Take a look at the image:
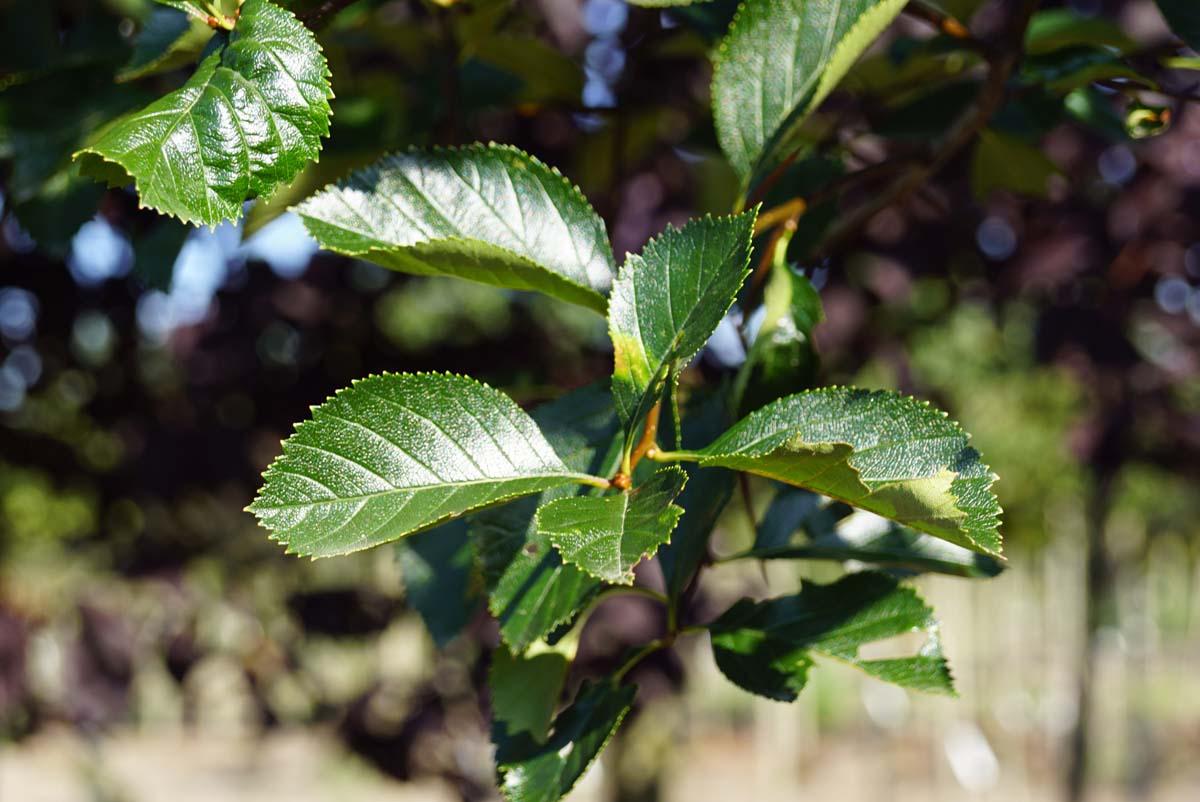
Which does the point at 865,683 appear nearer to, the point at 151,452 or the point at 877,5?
the point at 151,452

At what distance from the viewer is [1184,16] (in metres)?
0.82

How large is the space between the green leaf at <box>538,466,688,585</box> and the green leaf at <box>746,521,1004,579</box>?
232 millimetres

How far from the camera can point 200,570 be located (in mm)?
3074

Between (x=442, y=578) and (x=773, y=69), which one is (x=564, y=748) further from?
(x=773, y=69)

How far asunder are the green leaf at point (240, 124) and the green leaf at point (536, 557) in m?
0.24

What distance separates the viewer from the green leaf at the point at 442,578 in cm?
84

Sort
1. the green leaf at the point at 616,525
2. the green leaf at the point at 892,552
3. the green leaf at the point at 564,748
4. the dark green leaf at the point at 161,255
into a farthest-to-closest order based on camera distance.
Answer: the dark green leaf at the point at 161,255 → the green leaf at the point at 892,552 → the green leaf at the point at 564,748 → the green leaf at the point at 616,525

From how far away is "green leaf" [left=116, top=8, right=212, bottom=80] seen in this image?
70 centimetres

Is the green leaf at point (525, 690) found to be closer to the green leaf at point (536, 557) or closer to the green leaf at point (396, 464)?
the green leaf at point (536, 557)

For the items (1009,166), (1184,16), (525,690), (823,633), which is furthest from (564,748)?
(1009,166)

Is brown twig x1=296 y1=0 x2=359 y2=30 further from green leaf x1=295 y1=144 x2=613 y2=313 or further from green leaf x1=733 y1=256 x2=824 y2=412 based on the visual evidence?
green leaf x1=733 y1=256 x2=824 y2=412

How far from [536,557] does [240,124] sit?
0.30 metres

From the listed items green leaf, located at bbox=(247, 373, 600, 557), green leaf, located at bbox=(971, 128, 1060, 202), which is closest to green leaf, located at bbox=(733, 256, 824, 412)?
green leaf, located at bbox=(247, 373, 600, 557)

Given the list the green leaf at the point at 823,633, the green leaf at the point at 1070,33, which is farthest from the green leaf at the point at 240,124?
the green leaf at the point at 1070,33
